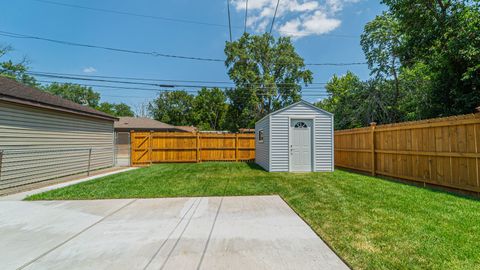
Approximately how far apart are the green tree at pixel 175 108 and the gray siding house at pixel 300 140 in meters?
30.8

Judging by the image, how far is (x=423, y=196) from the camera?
4.91 m

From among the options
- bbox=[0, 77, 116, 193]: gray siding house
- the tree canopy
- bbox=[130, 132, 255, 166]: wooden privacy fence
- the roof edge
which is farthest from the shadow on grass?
the roof edge

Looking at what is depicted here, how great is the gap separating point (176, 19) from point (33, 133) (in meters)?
8.67

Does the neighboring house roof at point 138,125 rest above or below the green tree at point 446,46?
below

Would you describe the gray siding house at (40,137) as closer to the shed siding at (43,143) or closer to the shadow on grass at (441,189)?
the shed siding at (43,143)

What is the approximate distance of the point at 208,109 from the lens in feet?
124

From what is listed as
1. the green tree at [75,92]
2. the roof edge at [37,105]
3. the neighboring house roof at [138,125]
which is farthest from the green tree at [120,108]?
the roof edge at [37,105]

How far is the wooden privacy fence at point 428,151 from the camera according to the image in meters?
4.93

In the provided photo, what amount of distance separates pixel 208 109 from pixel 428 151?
111ft

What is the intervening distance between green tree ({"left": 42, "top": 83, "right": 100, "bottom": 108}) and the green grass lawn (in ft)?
132

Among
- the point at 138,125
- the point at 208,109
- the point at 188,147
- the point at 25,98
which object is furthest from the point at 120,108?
the point at 25,98

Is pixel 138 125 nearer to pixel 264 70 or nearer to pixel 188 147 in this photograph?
pixel 188 147

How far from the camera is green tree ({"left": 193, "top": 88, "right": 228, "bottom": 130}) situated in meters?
36.6

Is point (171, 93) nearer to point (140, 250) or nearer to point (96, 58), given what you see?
point (96, 58)
